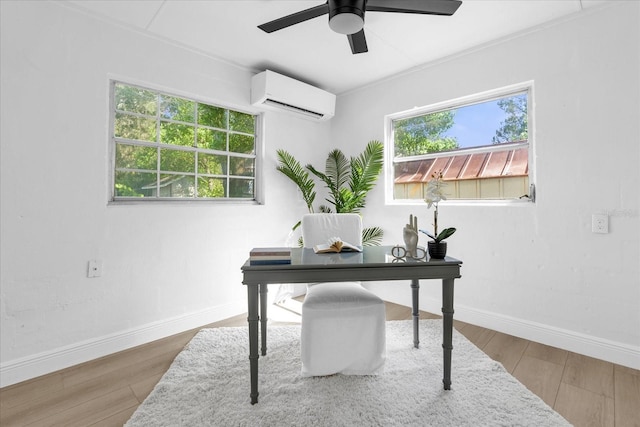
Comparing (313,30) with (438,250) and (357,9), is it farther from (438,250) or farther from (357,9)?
(438,250)

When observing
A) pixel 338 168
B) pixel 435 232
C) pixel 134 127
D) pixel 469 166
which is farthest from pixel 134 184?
pixel 469 166

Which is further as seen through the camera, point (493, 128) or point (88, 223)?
point (493, 128)

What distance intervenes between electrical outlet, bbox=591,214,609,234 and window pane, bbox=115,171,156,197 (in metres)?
3.49

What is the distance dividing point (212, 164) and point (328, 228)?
56.8 inches

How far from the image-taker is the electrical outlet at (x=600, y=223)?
2168 millimetres

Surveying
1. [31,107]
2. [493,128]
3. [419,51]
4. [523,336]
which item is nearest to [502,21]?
[419,51]

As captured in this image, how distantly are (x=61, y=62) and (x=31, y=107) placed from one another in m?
0.38

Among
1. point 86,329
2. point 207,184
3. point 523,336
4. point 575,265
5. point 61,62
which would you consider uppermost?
point 61,62

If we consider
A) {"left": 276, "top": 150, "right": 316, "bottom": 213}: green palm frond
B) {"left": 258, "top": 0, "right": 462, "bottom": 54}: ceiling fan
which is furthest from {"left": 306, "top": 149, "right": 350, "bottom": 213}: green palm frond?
{"left": 258, "top": 0, "right": 462, "bottom": 54}: ceiling fan

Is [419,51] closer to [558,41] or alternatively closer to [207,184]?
[558,41]

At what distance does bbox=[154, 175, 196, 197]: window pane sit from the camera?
9.05 feet

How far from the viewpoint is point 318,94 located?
137 inches

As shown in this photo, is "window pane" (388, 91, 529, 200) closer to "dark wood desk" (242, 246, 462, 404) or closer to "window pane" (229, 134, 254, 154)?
"dark wood desk" (242, 246, 462, 404)

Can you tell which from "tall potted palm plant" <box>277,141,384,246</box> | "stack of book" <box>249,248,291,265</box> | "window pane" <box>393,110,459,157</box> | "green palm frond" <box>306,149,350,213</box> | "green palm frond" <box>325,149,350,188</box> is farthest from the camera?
"green palm frond" <box>325,149,350,188</box>
